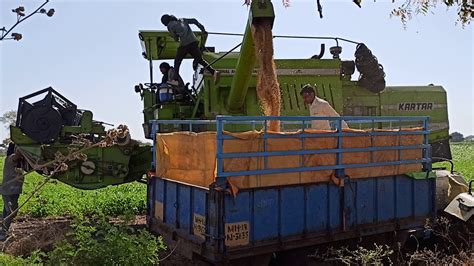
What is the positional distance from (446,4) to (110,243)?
3.61 meters

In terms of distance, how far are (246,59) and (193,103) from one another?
2.48 metres

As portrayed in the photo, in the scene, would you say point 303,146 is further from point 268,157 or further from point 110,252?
point 110,252

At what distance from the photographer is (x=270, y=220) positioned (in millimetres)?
5113

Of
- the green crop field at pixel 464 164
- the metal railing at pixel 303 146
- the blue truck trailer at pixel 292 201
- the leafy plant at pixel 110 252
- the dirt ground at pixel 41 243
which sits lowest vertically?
the green crop field at pixel 464 164

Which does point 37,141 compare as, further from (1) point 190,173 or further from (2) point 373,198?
(2) point 373,198

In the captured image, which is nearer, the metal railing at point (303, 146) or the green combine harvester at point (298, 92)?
the metal railing at point (303, 146)

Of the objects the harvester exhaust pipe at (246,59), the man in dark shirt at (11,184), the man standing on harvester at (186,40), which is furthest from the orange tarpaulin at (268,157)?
the man in dark shirt at (11,184)

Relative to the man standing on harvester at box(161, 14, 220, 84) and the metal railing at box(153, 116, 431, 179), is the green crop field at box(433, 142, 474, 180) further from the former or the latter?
the metal railing at box(153, 116, 431, 179)

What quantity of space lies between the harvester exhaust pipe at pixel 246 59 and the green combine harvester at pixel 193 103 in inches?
1.2

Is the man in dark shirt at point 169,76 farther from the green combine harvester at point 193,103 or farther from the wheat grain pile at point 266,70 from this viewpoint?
the wheat grain pile at point 266,70

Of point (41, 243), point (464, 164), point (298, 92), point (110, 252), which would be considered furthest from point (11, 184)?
point (464, 164)

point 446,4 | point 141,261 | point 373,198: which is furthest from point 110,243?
point 446,4

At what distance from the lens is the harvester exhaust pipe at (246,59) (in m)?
6.01

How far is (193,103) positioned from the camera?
9.12 m
